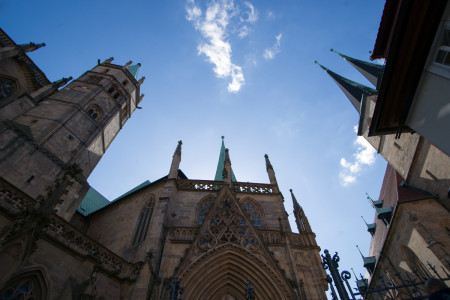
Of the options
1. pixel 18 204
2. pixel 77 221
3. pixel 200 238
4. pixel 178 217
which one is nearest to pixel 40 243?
pixel 18 204

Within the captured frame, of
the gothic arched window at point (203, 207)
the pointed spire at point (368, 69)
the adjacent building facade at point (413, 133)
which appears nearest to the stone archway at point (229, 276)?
the gothic arched window at point (203, 207)

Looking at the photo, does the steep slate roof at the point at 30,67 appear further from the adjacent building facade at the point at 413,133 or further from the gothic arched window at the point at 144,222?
the adjacent building facade at the point at 413,133

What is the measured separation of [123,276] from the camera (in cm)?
827

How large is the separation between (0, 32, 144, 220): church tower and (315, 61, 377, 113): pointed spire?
20.5m

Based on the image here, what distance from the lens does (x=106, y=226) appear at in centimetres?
1309

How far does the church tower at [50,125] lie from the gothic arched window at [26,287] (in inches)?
114

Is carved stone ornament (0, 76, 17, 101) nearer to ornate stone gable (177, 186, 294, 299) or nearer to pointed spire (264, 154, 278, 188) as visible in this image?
ornate stone gable (177, 186, 294, 299)

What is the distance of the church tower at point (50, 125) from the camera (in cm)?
1023

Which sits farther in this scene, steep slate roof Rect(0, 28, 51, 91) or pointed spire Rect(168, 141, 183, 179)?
steep slate roof Rect(0, 28, 51, 91)

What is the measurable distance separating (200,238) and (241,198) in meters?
4.36

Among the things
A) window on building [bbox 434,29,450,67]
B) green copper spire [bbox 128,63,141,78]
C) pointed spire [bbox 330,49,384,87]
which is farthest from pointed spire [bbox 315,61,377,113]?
green copper spire [bbox 128,63,141,78]

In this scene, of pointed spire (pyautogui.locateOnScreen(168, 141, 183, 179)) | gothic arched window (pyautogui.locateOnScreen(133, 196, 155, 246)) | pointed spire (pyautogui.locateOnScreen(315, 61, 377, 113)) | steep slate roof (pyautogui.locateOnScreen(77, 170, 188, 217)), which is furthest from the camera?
pointed spire (pyautogui.locateOnScreen(315, 61, 377, 113))

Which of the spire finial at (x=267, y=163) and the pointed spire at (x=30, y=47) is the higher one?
the pointed spire at (x=30, y=47)

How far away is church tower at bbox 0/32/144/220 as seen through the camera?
33.6ft
